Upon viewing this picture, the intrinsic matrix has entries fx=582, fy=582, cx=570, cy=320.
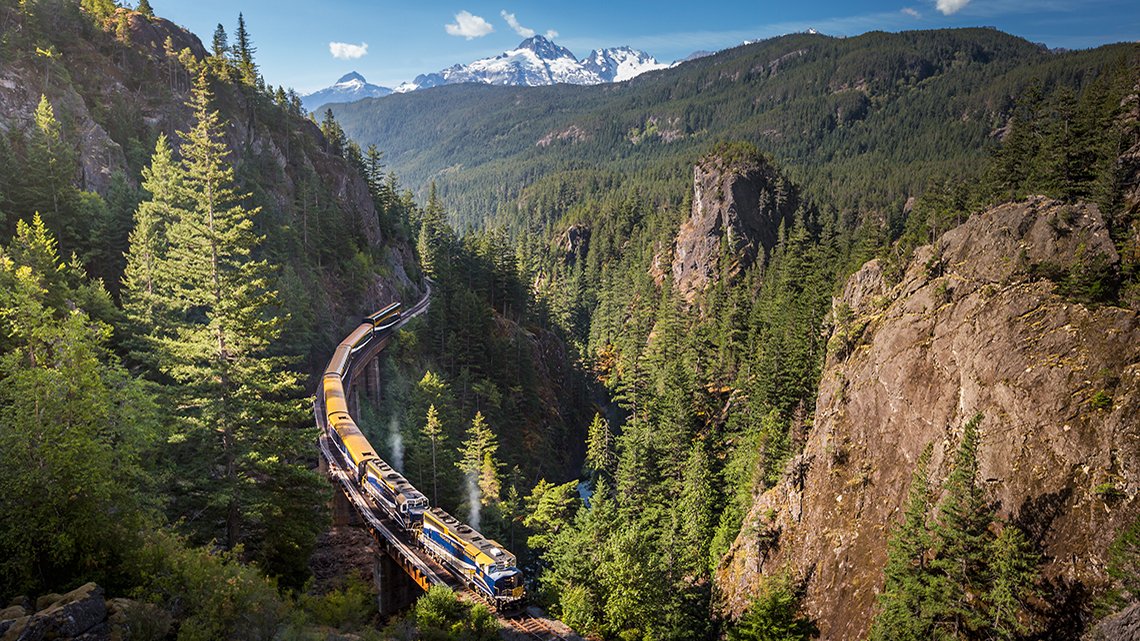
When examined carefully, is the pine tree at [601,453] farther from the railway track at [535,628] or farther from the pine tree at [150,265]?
the pine tree at [150,265]

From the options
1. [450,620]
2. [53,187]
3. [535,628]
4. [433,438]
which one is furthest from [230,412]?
[53,187]

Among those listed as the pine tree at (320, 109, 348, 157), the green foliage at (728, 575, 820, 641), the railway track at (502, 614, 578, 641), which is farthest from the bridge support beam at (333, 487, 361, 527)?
the pine tree at (320, 109, 348, 157)

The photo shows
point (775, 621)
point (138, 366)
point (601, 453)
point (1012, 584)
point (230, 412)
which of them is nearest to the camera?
point (230, 412)

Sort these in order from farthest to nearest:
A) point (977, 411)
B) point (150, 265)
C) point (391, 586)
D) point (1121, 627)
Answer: point (150, 265)
point (391, 586)
point (977, 411)
point (1121, 627)

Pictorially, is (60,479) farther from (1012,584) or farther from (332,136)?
(332,136)

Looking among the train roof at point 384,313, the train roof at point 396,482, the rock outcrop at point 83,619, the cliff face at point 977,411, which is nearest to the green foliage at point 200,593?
the rock outcrop at point 83,619
